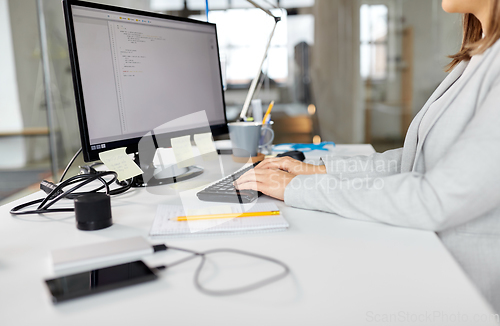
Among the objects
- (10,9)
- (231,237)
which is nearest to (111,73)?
(231,237)

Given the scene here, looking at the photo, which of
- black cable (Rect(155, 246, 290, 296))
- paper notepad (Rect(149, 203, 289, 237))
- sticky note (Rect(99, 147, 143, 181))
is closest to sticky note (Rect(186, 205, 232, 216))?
paper notepad (Rect(149, 203, 289, 237))

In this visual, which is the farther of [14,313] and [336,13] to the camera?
[336,13]

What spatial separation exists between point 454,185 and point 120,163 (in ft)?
2.28

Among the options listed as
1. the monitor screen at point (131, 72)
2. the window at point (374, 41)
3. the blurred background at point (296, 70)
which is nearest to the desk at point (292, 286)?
the monitor screen at point (131, 72)

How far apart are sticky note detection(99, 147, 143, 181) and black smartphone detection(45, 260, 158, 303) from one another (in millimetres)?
422

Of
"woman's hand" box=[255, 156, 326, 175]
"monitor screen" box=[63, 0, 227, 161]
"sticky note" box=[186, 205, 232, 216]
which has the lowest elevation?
"sticky note" box=[186, 205, 232, 216]

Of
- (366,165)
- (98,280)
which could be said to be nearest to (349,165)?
(366,165)

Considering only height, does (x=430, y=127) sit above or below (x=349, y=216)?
above

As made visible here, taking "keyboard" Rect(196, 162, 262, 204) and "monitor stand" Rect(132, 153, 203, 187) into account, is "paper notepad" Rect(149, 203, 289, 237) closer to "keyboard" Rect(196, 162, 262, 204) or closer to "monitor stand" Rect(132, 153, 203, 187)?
"keyboard" Rect(196, 162, 262, 204)

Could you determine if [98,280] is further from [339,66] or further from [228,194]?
[339,66]

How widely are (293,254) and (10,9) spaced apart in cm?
298

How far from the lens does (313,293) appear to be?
1.44ft

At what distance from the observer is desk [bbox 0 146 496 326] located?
399mm

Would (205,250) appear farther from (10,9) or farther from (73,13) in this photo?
(10,9)
